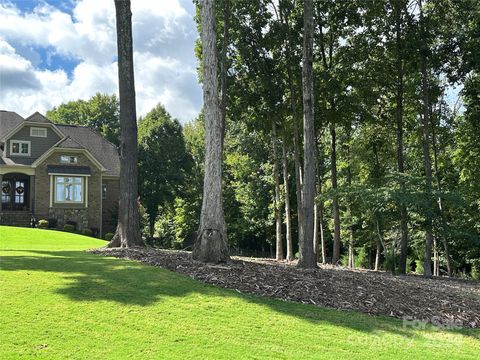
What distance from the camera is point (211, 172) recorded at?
9.93 metres

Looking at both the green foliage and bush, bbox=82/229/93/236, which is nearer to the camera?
bush, bbox=82/229/93/236

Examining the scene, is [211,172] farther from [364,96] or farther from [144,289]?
[364,96]

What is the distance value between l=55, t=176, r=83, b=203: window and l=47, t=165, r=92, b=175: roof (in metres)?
0.48

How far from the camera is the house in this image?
29.4 meters

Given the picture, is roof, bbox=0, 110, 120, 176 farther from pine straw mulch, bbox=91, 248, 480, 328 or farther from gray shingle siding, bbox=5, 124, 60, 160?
pine straw mulch, bbox=91, 248, 480, 328

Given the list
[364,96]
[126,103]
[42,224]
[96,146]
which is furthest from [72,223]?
[364,96]

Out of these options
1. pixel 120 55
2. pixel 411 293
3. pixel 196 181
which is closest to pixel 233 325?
pixel 411 293

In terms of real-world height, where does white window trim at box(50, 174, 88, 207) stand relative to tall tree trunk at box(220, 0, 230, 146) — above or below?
below

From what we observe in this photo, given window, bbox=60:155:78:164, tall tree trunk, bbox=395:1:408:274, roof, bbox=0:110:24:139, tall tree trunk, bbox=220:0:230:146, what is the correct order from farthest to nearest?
roof, bbox=0:110:24:139 < window, bbox=60:155:78:164 < tall tree trunk, bbox=220:0:230:146 < tall tree trunk, bbox=395:1:408:274

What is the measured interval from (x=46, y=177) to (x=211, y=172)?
23.2m

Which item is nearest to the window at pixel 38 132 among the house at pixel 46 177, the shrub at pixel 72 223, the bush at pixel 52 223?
the house at pixel 46 177

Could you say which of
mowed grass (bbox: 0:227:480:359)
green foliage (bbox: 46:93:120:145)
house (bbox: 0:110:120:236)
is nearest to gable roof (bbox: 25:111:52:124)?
house (bbox: 0:110:120:236)

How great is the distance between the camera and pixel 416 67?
17125mm

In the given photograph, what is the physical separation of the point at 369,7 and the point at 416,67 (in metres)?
2.86
